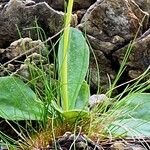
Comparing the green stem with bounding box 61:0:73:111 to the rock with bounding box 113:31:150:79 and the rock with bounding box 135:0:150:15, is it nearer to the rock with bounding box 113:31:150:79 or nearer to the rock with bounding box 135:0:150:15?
the rock with bounding box 113:31:150:79

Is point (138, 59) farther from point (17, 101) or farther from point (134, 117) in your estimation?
point (17, 101)

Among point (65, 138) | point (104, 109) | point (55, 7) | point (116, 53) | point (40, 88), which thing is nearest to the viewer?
point (65, 138)

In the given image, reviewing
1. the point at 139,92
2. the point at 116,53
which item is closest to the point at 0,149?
the point at 139,92

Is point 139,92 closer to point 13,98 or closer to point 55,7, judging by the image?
point 13,98

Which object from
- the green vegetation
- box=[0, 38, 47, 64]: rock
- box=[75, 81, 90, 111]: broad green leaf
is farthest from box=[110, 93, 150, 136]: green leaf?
box=[0, 38, 47, 64]: rock

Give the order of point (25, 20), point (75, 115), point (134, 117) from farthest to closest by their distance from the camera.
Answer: point (25, 20)
point (134, 117)
point (75, 115)

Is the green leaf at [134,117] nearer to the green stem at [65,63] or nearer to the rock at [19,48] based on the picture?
the green stem at [65,63]

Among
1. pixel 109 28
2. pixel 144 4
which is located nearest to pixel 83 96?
pixel 109 28
